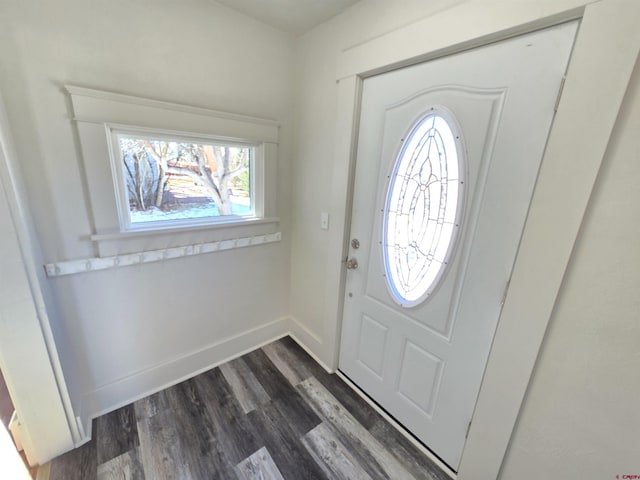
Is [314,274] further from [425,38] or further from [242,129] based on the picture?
[425,38]

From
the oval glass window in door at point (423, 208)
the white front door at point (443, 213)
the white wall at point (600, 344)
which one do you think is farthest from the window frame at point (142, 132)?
the white wall at point (600, 344)

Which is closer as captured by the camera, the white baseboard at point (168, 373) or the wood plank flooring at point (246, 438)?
the wood plank flooring at point (246, 438)

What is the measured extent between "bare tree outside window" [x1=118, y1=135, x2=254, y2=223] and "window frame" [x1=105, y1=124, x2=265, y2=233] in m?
0.03

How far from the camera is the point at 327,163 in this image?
1720 mm

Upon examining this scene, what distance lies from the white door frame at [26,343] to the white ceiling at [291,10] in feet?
4.20

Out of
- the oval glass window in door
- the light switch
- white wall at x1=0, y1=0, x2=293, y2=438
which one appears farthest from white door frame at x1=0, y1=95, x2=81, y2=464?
the oval glass window in door

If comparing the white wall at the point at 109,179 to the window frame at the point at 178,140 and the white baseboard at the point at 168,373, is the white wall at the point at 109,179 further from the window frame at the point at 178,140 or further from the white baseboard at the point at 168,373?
the window frame at the point at 178,140

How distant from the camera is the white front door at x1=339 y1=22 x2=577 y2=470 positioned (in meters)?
0.94

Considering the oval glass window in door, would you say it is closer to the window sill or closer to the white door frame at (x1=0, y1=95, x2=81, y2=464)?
the window sill

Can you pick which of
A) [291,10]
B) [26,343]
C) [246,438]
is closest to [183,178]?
[26,343]

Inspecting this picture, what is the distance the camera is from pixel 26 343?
1.11 meters

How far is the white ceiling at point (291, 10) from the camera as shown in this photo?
140 centimetres

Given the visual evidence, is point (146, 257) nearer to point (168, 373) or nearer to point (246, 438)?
point (168, 373)

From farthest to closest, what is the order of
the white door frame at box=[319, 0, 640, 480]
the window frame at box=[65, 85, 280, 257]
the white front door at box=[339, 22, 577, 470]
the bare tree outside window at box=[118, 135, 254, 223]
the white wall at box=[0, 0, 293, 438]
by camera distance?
the bare tree outside window at box=[118, 135, 254, 223] < the window frame at box=[65, 85, 280, 257] < the white wall at box=[0, 0, 293, 438] < the white front door at box=[339, 22, 577, 470] < the white door frame at box=[319, 0, 640, 480]
